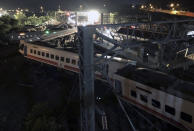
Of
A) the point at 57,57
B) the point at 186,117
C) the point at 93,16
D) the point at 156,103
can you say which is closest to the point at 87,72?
the point at 156,103

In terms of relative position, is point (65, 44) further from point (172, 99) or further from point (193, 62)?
point (172, 99)

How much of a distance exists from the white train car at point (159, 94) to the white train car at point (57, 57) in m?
1.93

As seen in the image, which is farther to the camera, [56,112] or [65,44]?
[65,44]

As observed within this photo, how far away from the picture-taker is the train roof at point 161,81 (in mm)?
9453

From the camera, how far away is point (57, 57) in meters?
18.7

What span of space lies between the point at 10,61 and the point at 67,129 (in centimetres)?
1609

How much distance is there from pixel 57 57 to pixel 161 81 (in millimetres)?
11491

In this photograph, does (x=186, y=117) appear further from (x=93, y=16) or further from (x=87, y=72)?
(x=93, y=16)

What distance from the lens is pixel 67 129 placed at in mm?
11711

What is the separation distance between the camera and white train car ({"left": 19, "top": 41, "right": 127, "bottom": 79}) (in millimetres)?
14758

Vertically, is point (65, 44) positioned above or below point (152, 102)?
above

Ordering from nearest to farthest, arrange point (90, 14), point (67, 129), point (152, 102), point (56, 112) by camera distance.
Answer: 1. point (152, 102)
2. point (67, 129)
3. point (56, 112)
4. point (90, 14)

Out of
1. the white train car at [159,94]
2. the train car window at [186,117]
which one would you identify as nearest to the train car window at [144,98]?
the white train car at [159,94]

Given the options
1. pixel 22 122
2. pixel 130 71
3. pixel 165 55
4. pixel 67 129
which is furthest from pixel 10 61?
pixel 165 55
